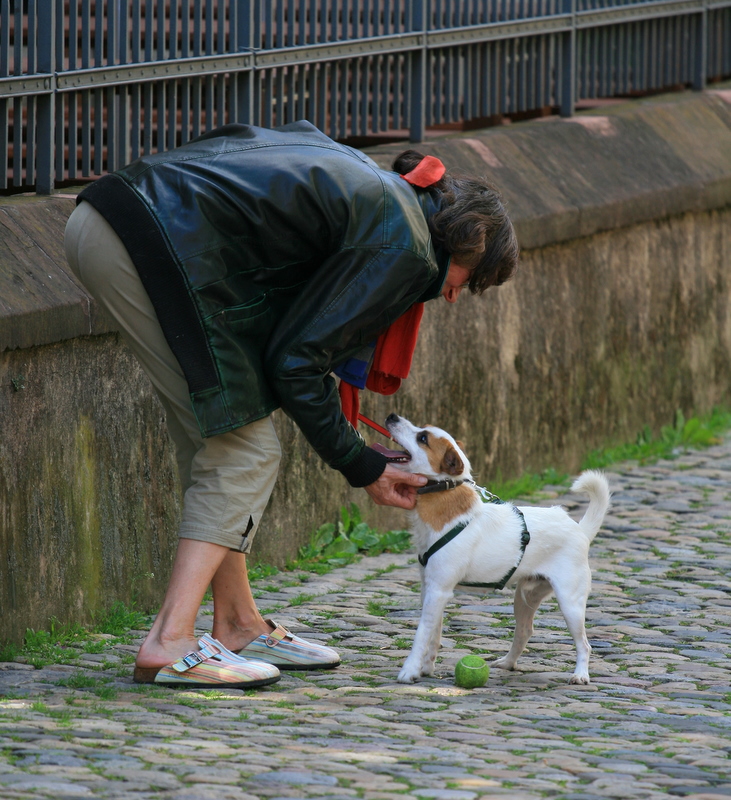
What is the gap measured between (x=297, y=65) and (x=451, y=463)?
2.81 meters

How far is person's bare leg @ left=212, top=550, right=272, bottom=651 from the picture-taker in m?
4.47

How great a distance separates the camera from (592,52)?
9.05 m

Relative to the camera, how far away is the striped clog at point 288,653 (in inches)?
177

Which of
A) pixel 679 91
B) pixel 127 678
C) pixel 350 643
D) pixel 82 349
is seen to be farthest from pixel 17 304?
pixel 679 91

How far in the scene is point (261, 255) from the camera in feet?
13.3

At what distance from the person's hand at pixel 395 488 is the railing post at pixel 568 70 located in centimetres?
488

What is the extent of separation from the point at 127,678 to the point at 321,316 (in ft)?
4.42

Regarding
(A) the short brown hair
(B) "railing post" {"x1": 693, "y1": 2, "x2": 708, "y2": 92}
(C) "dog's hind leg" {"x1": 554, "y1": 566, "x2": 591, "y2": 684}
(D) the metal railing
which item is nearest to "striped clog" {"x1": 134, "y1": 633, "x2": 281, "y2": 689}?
(C) "dog's hind leg" {"x1": 554, "y1": 566, "x2": 591, "y2": 684}

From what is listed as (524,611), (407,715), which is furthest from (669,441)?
(407,715)

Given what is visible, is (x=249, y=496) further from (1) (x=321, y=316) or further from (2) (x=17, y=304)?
(2) (x=17, y=304)

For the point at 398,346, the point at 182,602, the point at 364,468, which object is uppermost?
the point at 398,346

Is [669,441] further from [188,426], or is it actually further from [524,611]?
[188,426]

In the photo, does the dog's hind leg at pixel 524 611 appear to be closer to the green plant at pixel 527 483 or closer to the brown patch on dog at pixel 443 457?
the brown patch on dog at pixel 443 457

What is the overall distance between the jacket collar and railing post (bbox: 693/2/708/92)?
6652 millimetres
